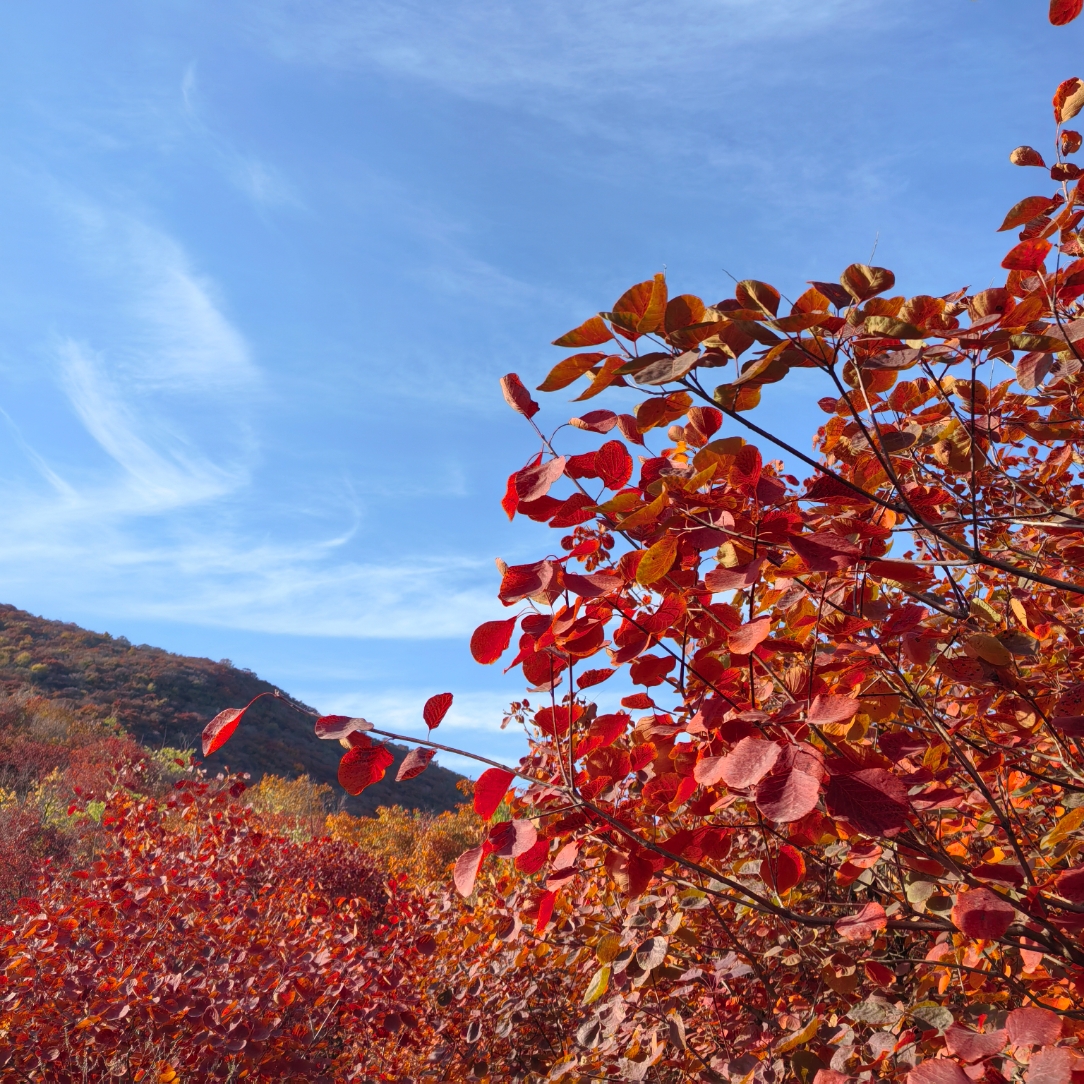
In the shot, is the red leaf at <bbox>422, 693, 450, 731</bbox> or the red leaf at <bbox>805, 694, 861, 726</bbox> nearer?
the red leaf at <bbox>805, 694, 861, 726</bbox>

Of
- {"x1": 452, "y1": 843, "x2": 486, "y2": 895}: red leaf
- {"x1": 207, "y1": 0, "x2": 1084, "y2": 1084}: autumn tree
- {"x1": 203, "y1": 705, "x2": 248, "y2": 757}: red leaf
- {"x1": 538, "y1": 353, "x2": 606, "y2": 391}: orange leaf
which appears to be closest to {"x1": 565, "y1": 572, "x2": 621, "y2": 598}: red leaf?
{"x1": 207, "y1": 0, "x2": 1084, "y2": 1084}: autumn tree

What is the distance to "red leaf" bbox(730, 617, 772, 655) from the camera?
3.06 feet

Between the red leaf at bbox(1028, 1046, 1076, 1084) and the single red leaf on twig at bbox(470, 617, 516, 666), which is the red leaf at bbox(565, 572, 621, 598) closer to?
the single red leaf on twig at bbox(470, 617, 516, 666)

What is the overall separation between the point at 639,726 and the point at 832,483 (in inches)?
20.9

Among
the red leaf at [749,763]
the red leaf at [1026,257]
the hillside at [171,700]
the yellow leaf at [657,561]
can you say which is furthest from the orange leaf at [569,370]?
the hillside at [171,700]

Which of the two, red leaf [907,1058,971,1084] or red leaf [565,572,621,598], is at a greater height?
red leaf [565,572,621,598]

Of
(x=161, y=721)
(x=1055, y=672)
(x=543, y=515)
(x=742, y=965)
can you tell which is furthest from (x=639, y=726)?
(x=161, y=721)

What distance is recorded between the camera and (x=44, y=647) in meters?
23.1

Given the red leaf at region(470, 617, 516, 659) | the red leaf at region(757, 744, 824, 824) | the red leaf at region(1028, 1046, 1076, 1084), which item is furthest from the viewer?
the red leaf at region(470, 617, 516, 659)

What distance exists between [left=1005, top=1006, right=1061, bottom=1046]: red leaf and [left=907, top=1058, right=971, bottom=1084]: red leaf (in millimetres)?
76

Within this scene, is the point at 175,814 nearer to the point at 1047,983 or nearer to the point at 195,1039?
the point at 195,1039

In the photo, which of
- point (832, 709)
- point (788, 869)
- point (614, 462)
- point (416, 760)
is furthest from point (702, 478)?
point (788, 869)

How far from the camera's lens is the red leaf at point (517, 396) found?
114 cm

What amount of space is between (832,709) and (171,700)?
23.3m
